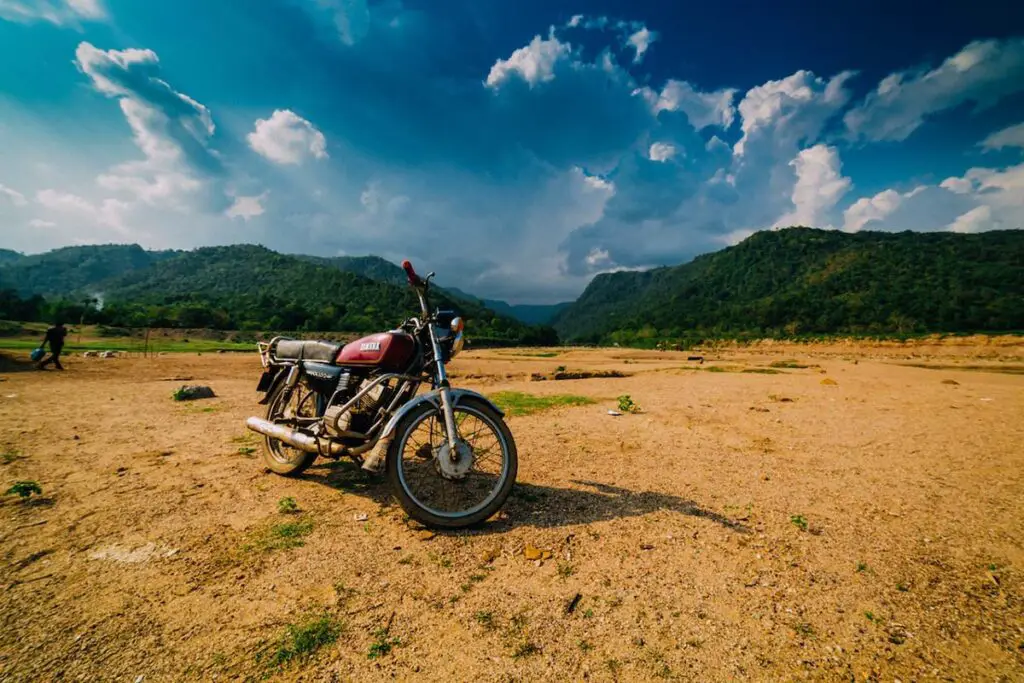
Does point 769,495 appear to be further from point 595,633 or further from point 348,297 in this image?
point 348,297

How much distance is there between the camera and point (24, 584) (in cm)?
265

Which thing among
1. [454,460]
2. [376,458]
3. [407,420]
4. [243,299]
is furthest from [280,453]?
[243,299]

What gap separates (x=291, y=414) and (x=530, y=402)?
237 inches

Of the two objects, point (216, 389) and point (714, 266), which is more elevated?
point (714, 266)

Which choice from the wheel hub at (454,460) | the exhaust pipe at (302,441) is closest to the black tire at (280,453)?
the exhaust pipe at (302,441)

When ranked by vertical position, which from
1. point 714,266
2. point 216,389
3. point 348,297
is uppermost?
point 714,266

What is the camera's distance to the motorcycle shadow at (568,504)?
367 cm

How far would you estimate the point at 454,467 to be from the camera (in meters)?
3.70

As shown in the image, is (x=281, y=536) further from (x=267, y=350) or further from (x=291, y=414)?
(x=267, y=350)

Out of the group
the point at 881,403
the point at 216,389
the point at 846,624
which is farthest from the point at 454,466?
the point at 216,389

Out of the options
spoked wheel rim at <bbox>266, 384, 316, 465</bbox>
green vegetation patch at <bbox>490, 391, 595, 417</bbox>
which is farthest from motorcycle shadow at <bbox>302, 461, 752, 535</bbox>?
green vegetation patch at <bbox>490, 391, 595, 417</bbox>

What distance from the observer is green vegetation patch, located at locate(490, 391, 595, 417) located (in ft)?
29.5

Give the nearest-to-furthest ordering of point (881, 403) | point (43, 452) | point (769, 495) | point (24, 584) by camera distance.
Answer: point (24, 584)
point (769, 495)
point (43, 452)
point (881, 403)

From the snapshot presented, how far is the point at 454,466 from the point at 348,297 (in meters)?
135
